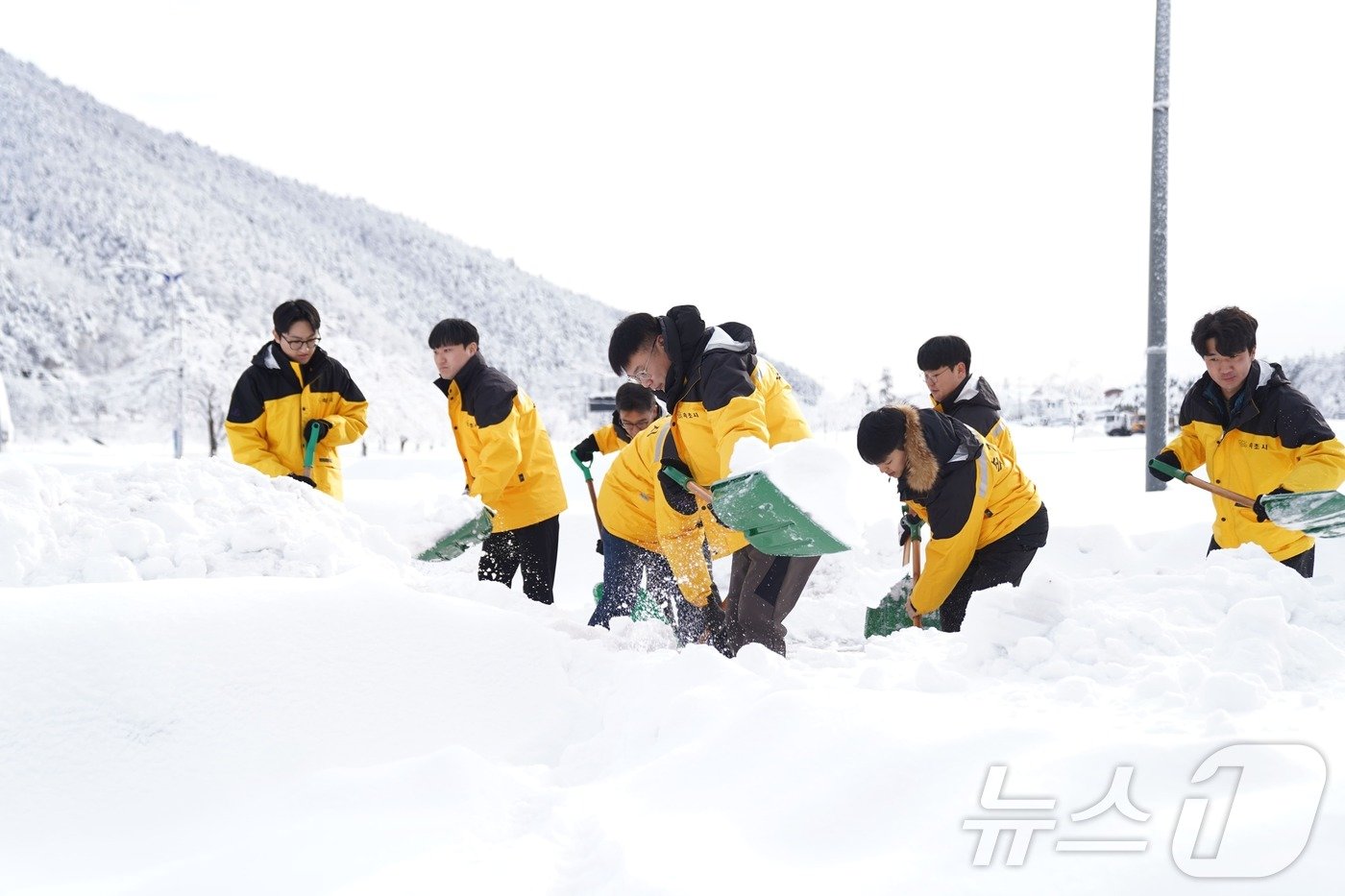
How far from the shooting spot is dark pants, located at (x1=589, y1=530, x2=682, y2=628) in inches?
153

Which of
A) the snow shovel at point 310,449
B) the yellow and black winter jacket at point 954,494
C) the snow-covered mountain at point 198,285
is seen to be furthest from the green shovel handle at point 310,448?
the snow-covered mountain at point 198,285

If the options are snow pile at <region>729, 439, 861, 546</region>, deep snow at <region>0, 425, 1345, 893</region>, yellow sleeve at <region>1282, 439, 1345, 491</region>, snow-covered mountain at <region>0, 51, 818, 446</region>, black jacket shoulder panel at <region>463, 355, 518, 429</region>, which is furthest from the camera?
snow-covered mountain at <region>0, 51, 818, 446</region>

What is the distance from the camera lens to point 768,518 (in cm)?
276

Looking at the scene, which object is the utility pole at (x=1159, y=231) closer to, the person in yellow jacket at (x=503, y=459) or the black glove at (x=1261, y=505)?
the black glove at (x=1261, y=505)

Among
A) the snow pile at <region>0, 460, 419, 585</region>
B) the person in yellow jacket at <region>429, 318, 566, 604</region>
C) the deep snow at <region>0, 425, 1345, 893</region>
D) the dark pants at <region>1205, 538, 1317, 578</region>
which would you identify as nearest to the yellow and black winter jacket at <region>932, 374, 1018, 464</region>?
the deep snow at <region>0, 425, 1345, 893</region>

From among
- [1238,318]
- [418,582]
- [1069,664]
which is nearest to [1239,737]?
[1069,664]

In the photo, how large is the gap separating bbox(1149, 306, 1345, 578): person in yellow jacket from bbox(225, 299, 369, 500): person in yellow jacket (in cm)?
403

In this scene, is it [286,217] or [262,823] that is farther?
[286,217]

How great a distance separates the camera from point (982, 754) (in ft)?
5.24

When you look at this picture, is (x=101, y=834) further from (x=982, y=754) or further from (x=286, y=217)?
(x=286, y=217)

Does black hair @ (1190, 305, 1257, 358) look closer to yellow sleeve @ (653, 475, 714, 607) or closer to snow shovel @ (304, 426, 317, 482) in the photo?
yellow sleeve @ (653, 475, 714, 607)

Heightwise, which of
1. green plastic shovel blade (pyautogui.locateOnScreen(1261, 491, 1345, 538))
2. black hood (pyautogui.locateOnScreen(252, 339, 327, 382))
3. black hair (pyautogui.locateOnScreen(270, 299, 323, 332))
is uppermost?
black hair (pyautogui.locateOnScreen(270, 299, 323, 332))

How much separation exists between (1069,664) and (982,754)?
836 mm

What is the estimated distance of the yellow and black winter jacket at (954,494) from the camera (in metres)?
2.99
